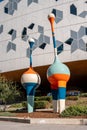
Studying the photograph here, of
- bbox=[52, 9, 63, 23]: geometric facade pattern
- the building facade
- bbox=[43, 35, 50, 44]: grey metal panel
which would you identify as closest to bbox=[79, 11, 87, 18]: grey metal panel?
the building facade

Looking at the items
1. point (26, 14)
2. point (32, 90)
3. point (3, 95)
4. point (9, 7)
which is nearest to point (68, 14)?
point (26, 14)

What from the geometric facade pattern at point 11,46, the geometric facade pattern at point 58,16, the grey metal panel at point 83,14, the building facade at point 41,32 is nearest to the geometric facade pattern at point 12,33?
the building facade at point 41,32

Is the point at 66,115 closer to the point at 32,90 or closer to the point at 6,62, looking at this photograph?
the point at 32,90

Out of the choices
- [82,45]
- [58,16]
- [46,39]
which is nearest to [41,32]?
[46,39]

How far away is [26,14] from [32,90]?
23.5 metres

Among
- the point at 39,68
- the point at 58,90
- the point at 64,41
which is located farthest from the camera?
the point at 39,68

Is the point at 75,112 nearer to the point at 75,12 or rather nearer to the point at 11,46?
the point at 75,12

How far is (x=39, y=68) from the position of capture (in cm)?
4378

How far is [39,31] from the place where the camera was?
42906 millimetres

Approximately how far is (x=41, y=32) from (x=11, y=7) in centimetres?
784

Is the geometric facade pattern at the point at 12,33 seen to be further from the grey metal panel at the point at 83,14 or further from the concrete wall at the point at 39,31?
the grey metal panel at the point at 83,14

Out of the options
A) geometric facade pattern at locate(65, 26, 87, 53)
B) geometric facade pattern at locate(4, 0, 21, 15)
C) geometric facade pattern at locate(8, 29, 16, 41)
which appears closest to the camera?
geometric facade pattern at locate(65, 26, 87, 53)

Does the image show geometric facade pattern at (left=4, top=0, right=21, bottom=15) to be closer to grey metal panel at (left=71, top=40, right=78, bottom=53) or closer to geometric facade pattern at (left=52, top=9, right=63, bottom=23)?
geometric facade pattern at (left=52, top=9, right=63, bottom=23)

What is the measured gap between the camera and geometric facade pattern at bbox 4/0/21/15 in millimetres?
47062
